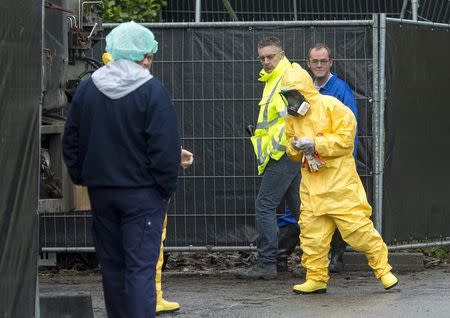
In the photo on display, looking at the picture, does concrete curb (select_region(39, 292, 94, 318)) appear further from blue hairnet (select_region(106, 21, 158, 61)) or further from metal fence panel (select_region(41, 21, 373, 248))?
metal fence panel (select_region(41, 21, 373, 248))

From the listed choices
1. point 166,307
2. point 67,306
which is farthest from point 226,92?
point 67,306

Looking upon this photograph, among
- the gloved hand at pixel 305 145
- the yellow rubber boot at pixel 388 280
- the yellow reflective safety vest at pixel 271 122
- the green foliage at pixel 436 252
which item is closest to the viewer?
the gloved hand at pixel 305 145

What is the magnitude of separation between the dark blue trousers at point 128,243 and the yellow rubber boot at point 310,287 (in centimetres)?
263

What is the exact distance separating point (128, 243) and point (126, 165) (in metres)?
0.42

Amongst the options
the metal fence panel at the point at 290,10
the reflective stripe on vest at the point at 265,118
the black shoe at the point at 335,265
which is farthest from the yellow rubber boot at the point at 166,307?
the metal fence panel at the point at 290,10

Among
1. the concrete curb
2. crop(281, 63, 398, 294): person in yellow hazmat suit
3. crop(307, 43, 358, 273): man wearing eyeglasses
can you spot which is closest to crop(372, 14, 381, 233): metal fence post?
crop(307, 43, 358, 273): man wearing eyeglasses

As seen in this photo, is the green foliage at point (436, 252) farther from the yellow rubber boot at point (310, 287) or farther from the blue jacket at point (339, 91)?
the yellow rubber boot at point (310, 287)

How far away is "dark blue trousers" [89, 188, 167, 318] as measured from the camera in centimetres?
675

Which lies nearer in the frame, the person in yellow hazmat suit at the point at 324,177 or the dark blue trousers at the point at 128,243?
the dark blue trousers at the point at 128,243

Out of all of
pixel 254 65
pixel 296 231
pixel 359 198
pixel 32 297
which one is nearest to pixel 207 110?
pixel 254 65

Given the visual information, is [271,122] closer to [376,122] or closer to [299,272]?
[376,122]

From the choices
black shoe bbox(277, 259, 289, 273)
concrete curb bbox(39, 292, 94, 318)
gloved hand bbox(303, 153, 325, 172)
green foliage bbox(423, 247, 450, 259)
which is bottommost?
green foliage bbox(423, 247, 450, 259)

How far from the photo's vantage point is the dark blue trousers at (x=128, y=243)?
6754 mm

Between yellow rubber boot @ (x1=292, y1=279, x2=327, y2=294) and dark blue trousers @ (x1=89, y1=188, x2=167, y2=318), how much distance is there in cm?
263
